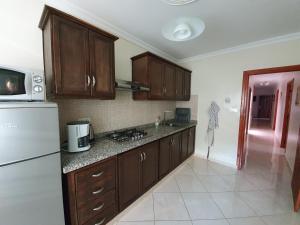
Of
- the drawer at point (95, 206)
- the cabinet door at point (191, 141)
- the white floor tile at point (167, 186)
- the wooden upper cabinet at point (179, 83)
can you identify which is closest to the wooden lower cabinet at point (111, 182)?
the drawer at point (95, 206)

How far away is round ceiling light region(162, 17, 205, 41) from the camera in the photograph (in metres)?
1.26

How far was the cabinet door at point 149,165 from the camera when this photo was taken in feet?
6.52

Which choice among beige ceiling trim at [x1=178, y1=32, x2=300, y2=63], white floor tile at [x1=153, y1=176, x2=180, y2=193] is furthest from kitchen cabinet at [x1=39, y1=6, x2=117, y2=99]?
beige ceiling trim at [x1=178, y1=32, x2=300, y2=63]

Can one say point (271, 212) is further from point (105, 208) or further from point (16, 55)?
point (16, 55)

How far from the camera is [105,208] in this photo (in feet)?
4.94

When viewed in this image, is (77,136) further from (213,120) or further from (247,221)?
(213,120)

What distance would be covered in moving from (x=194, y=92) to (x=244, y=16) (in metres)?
1.90

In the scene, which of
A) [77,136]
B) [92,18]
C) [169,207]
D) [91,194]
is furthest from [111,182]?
[92,18]

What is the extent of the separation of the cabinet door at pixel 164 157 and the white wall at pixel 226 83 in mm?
1361

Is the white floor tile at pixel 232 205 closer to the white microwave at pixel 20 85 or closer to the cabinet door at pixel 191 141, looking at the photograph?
the cabinet door at pixel 191 141

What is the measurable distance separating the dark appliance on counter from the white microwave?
9.71 ft

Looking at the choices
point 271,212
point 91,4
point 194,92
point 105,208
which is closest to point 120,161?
point 105,208

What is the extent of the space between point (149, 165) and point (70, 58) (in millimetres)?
1703

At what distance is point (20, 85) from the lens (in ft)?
3.30
